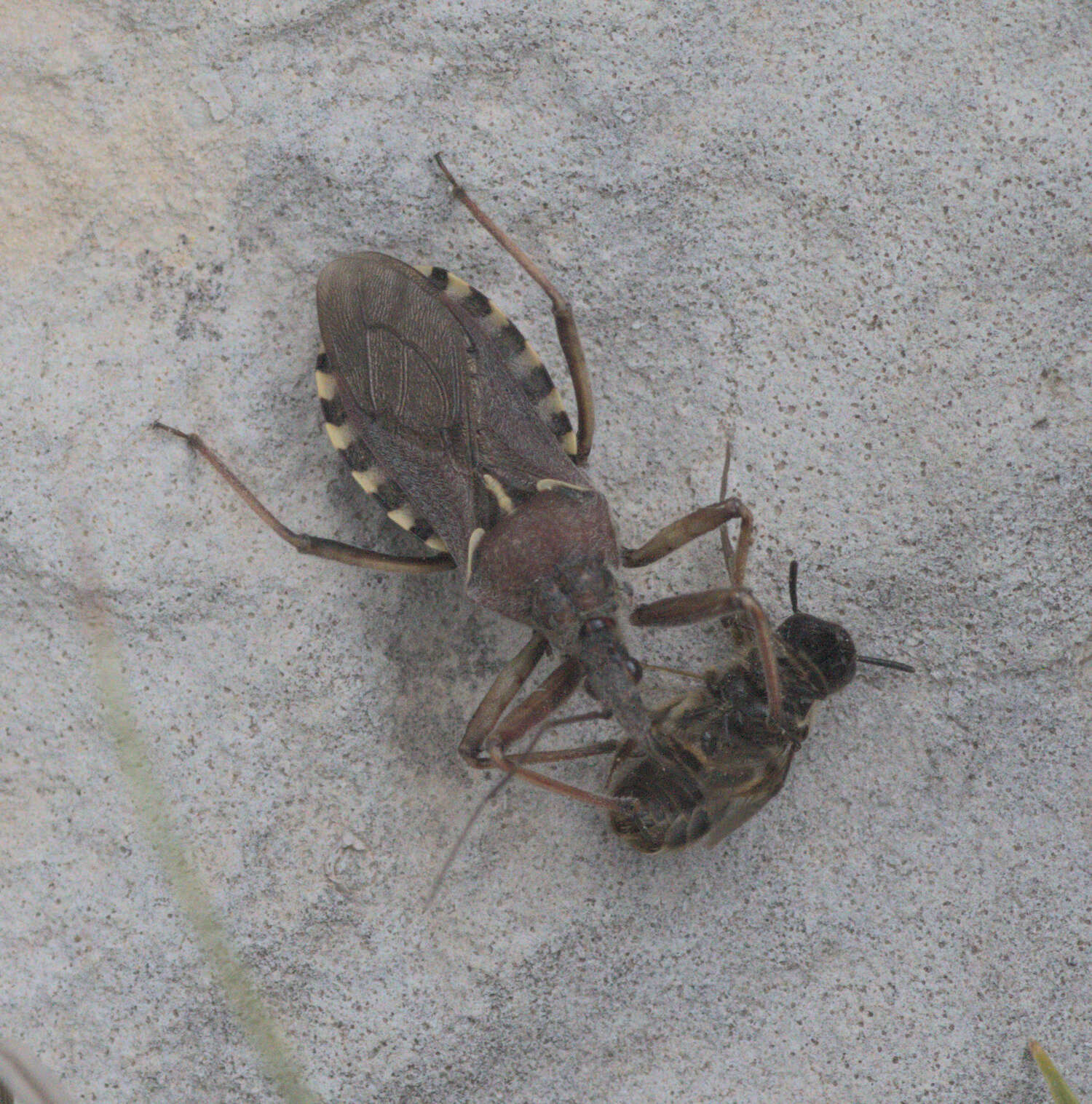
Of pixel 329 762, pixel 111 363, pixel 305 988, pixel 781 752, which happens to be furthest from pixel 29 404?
pixel 781 752

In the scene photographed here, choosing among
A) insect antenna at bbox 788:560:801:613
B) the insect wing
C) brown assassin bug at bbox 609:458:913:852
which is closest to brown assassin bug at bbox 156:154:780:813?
the insect wing

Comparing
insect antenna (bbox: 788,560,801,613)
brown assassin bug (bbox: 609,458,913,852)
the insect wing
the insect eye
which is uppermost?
the insect wing

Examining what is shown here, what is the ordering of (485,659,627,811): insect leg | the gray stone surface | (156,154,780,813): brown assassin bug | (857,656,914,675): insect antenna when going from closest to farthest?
(485,659,627,811): insect leg
(156,154,780,813): brown assassin bug
the gray stone surface
(857,656,914,675): insect antenna

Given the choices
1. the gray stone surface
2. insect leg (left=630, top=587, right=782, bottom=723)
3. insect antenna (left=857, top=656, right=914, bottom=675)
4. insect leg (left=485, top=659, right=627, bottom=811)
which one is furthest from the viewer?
insect antenna (left=857, top=656, right=914, bottom=675)

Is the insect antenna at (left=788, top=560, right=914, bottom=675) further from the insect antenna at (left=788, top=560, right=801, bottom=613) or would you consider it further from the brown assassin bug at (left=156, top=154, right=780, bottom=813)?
the brown assassin bug at (left=156, top=154, right=780, bottom=813)

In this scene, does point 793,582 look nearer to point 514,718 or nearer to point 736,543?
point 736,543

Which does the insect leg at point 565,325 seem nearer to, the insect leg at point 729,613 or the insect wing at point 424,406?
the insect wing at point 424,406
